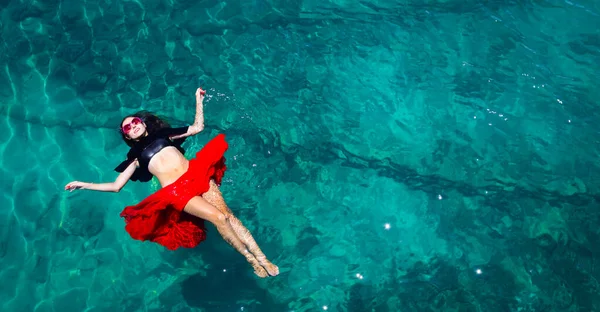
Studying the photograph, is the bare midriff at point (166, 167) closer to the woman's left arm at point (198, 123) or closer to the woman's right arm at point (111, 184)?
the woman's right arm at point (111, 184)

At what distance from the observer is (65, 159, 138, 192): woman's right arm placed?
5555 millimetres

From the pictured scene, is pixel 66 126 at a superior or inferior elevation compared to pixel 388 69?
inferior

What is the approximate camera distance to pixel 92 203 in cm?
732

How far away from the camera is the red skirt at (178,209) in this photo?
5270 mm

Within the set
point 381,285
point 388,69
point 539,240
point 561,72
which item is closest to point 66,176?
point 381,285

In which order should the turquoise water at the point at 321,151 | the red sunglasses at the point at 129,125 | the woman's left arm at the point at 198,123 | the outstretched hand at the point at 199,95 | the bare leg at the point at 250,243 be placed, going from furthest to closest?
the turquoise water at the point at 321,151
the outstretched hand at the point at 199,95
the woman's left arm at the point at 198,123
the red sunglasses at the point at 129,125
the bare leg at the point at 250,243

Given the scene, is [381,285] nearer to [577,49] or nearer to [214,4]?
[214,4]

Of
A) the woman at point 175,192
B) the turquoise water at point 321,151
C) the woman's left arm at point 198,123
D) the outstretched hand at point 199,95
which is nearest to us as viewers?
the woman at point 175,192

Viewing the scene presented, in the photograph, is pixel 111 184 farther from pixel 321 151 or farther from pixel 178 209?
pixel 321 151

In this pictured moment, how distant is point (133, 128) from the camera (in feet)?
19.0

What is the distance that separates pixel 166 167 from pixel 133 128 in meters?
0.65

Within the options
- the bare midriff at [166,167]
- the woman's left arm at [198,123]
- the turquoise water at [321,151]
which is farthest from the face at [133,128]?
the turquoise water at [321,151]

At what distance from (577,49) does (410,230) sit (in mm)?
5940

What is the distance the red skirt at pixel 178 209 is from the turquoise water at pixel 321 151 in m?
1.39
